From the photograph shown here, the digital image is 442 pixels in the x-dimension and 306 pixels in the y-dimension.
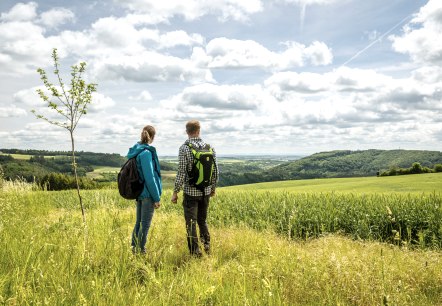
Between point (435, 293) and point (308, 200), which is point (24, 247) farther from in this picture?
point (308, 200)

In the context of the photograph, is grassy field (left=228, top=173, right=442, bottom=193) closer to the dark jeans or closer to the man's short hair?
the dark jeans

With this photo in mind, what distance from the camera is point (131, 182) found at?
22.0 feet

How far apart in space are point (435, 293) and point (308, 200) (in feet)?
24.6

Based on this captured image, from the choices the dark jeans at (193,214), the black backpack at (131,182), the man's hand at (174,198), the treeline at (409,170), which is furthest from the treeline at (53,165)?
the treeline at (409,170)

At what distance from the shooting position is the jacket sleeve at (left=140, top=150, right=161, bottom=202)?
6645mm

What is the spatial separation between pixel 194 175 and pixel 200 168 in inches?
7.8

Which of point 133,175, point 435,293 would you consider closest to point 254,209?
point 133,175

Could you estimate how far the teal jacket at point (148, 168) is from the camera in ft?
21.8

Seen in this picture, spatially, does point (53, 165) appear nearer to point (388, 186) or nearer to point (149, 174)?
point (388, 186)

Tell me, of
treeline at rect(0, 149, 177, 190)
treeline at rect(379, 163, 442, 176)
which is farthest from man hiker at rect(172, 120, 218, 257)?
treeline at rect(379, 163, 442, 176)

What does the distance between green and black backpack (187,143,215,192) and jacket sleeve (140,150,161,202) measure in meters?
0.85

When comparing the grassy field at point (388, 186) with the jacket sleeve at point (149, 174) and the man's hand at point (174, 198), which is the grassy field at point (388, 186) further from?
the jacket sleeve at point (149, 174)

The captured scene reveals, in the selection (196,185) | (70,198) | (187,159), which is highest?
(187,159)

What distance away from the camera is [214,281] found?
474 centimetres
